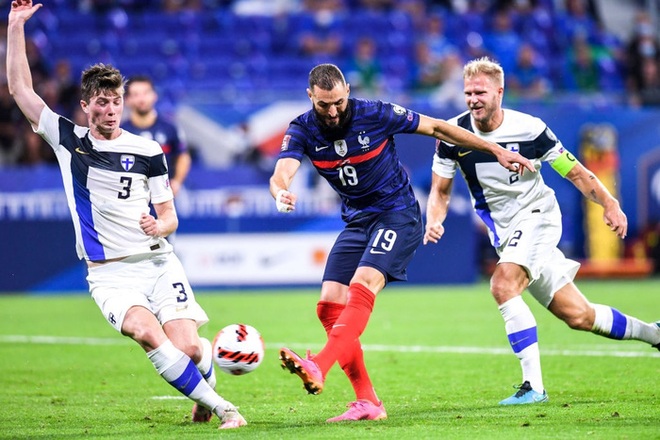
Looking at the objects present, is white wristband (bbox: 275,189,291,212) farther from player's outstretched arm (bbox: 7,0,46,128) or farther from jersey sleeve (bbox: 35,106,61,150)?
player's outstretched arm (bbox: 7,0,46,128)

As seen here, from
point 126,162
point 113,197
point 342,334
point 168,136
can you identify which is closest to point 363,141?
point 342,334

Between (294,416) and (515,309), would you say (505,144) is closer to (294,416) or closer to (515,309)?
(515,309)

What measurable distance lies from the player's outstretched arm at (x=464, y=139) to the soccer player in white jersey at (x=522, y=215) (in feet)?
2.68

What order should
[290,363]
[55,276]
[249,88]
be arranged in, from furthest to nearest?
[249,88] < [55,276] < [290,363]

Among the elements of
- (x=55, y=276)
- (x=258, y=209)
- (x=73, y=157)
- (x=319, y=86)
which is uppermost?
(x=319, y=86)

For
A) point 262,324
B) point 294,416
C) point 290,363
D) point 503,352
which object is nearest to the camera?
point 290,363

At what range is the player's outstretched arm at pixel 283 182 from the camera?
6391 mm

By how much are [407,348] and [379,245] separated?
15.5 feet

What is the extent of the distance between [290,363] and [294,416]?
127cm

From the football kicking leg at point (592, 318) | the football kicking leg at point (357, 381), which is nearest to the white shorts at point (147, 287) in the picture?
the football kicking leg at point (357, 381)

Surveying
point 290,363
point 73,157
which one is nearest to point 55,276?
point 73,157

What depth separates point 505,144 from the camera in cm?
800

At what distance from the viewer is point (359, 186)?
720 cm

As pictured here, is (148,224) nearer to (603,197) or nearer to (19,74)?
(19,74)
